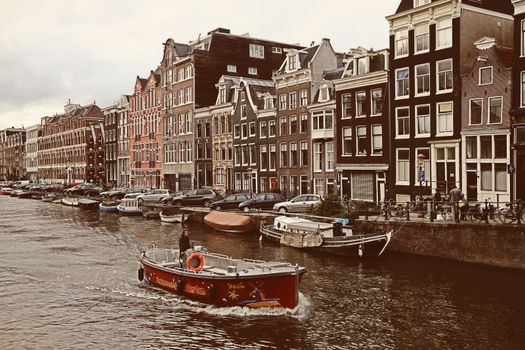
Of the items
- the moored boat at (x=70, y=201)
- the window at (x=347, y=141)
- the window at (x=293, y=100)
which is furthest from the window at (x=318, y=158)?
the moored boat at (x=70, y=201)

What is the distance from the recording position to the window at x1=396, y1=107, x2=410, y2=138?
1768 inches

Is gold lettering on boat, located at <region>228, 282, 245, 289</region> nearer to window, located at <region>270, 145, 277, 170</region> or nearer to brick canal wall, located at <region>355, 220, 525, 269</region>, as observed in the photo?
brick canal wall, located at <region>355, 220, 525, 269</region>

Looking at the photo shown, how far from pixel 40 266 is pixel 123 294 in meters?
9.51

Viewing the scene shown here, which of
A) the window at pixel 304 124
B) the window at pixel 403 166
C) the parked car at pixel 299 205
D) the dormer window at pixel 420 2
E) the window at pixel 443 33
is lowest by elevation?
the parked car at pixel 299 205

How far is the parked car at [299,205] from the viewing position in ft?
149

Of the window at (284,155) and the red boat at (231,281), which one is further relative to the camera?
the window at (284,155)

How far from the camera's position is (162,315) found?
2244 cm

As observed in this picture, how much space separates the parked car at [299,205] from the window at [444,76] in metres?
12.5

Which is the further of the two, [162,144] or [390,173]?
[162,144]

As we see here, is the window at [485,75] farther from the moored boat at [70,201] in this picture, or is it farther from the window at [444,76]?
the moored boat at [70,201]

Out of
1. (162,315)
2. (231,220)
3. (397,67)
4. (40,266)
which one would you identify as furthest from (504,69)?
(40,266)

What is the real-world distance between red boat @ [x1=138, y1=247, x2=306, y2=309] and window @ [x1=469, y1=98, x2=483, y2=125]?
22.3 metres

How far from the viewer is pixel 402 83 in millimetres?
45156

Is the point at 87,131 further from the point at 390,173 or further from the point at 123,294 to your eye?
the point at 123,294
